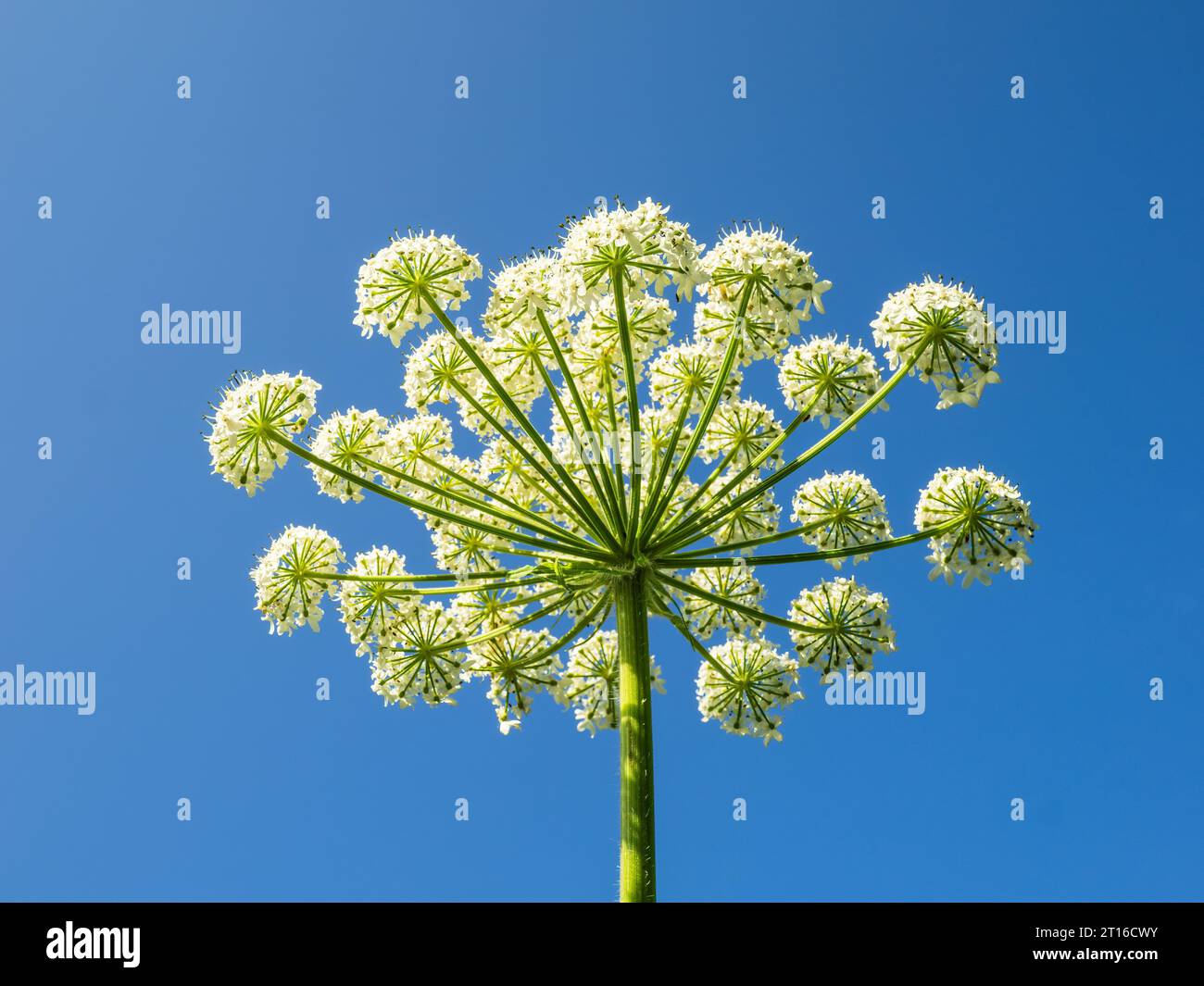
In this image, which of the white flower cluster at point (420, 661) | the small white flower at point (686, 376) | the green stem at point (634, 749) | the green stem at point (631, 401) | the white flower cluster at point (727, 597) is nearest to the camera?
the green stem at point (634, 749)

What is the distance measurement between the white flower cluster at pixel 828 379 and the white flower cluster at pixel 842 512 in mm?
1208

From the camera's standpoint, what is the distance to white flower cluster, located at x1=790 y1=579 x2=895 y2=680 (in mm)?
14016

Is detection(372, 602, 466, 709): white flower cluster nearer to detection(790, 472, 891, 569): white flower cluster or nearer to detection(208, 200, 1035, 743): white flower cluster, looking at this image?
detection(208, 200, 1035, 743): white flower cluster

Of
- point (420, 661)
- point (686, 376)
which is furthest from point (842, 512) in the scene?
point (420, 661)

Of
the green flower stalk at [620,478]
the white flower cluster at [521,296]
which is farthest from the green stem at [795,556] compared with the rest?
the white flower cluster at [521,296]

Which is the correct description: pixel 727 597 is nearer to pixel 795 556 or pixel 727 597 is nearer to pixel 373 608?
pixel 795 556

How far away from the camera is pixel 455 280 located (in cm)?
1228

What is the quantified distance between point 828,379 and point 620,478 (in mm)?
3521

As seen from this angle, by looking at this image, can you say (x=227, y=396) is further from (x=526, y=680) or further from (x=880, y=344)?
(x=880, y=344)

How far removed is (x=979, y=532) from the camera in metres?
12.8

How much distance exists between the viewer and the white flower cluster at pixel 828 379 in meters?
13.8

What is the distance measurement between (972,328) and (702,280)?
10.8 feet

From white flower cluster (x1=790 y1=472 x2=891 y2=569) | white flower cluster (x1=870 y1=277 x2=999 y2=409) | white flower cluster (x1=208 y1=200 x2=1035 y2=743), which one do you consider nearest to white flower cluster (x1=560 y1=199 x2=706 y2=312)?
white flower cluster (x1=208 y1=200 x2=1035 y2=743)

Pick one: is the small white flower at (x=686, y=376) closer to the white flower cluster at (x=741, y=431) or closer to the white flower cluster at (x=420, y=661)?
the white flower cluster at (x=741, y=431)
